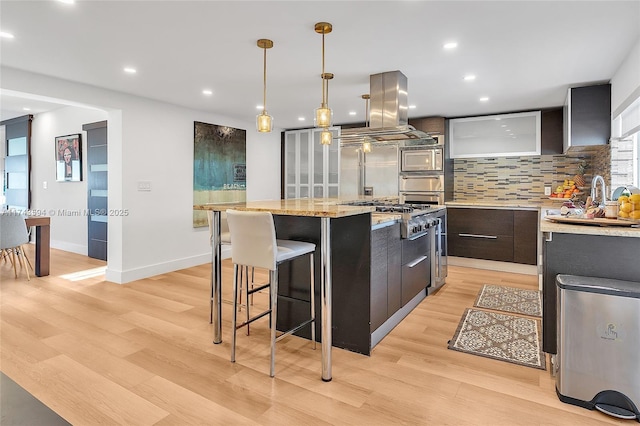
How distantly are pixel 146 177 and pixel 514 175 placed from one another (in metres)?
5.29

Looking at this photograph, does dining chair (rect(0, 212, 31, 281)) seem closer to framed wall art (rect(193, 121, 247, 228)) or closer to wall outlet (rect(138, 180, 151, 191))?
wall outlet (rect(138, 180, 151, 191))

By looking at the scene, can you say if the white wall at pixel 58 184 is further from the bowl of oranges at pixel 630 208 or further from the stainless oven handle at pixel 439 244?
the bowl of oranges at pixel 630 208

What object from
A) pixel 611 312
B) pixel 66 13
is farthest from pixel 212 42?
pixel 611 312

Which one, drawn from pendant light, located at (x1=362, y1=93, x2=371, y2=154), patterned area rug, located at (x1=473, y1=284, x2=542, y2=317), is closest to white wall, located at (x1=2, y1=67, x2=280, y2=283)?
pendant light, located at (x1=362, y1=93, x2=371, y2=154)

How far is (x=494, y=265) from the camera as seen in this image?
5.18m

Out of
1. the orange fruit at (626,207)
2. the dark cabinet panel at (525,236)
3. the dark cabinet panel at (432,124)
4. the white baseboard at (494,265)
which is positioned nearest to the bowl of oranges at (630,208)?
the orange fruit at (626,207)

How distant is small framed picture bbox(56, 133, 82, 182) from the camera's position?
610cm

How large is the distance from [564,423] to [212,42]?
3293 mm

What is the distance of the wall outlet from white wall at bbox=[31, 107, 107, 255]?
1944mm

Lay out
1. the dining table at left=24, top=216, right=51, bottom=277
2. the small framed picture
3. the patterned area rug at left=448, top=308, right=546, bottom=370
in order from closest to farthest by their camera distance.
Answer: the patterned area rug at left=448, top=308, right=546, bottom=370 → the dining table at left=24, top=216, right=51, bottom=277 → the small framed picture

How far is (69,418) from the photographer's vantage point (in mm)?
1804

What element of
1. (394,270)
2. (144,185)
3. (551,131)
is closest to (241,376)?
(394,270)

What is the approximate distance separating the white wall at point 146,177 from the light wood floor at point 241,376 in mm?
1184

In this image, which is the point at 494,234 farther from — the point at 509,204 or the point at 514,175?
the point at 514,175
